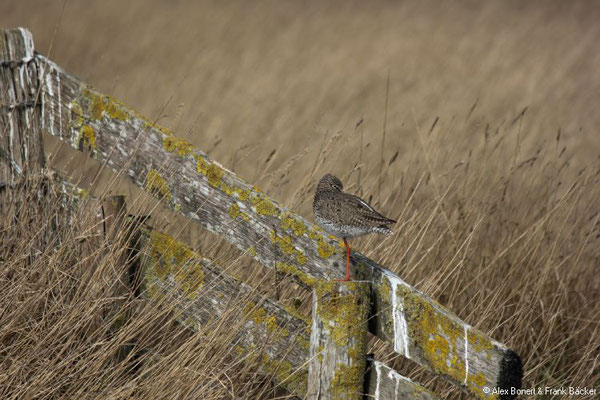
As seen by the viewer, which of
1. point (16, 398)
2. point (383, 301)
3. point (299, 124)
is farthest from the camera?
point (299, 124)

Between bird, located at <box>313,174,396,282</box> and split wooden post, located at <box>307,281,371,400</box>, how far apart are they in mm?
371

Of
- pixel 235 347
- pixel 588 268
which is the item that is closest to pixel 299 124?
pixel 588 268

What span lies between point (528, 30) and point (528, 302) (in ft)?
30.1

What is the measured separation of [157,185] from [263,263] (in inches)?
30.3

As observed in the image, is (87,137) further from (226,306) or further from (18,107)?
(226,306)

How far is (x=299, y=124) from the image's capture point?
10344mm

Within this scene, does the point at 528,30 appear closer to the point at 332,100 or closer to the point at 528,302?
the point at 332,100

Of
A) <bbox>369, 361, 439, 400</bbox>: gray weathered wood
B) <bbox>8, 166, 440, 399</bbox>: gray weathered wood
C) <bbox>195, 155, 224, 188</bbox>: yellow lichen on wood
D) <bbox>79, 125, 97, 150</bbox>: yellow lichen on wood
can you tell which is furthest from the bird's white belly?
<bbox>79, 125, 97, 150</bbox>: yellow lichen on wood

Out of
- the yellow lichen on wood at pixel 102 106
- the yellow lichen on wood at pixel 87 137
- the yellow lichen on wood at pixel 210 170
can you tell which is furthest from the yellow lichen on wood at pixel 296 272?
the yellow lichen on wood at pixel 87 137

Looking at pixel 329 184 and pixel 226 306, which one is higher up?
pixel 329 184

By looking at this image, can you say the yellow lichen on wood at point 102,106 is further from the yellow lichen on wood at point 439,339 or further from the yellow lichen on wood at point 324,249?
the yellow lichen on wood at point 439,339

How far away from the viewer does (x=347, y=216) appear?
4.17 m

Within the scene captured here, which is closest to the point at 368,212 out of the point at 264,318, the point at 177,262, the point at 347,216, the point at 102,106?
the point at 347,216

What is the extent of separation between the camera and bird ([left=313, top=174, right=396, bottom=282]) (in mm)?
4094
